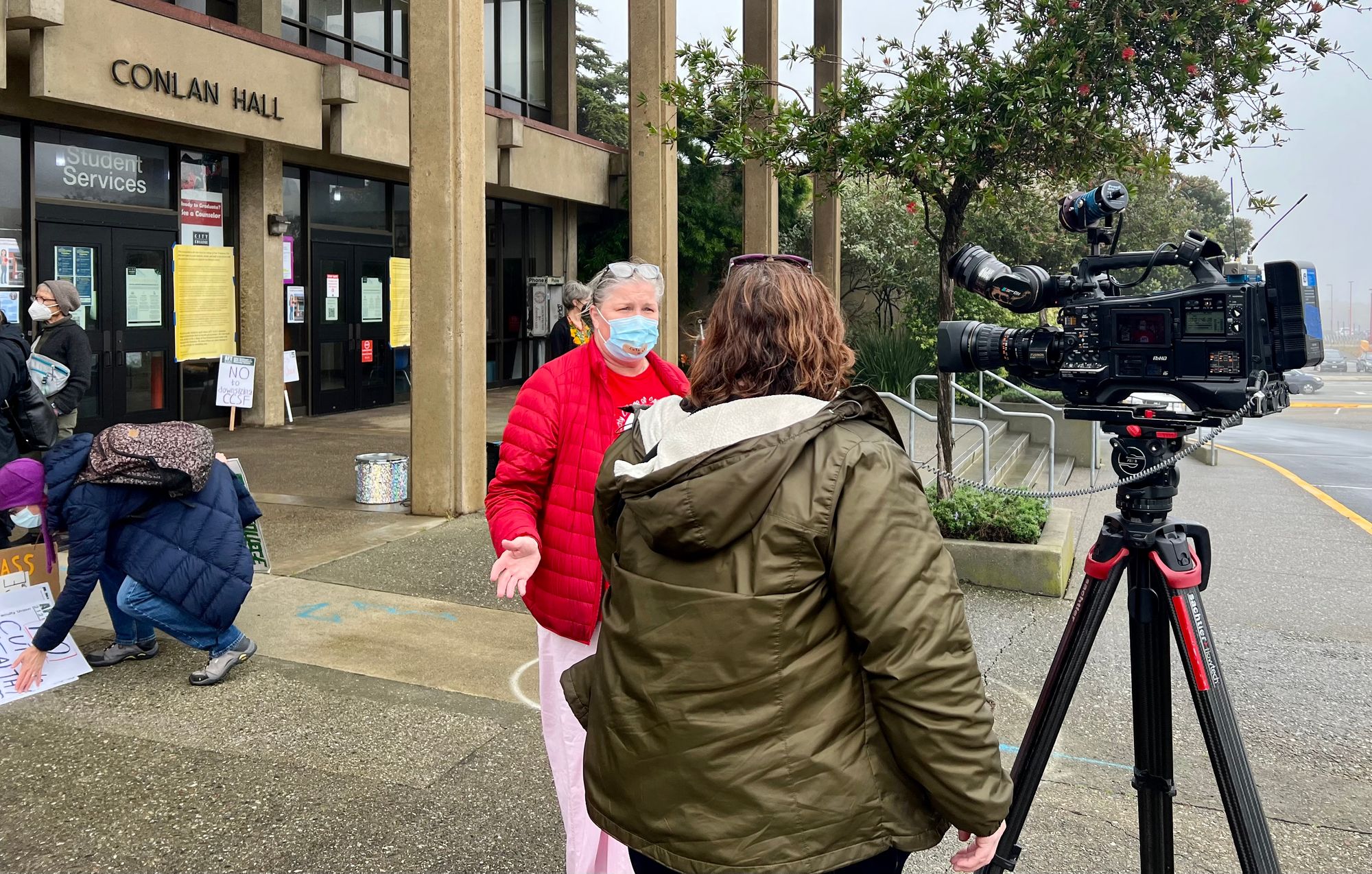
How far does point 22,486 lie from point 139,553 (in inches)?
20.1

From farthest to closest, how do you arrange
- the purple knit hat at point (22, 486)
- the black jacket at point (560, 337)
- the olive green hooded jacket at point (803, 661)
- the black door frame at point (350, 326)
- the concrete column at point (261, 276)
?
the black door frame at point (350, 326) < the concrete column at point (261, 276) < the black jacket at point (560, 337) < the purple knit hat at point (22, 486) < the olive green hooded jacket at point (803, 661)

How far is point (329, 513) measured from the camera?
8125 mm

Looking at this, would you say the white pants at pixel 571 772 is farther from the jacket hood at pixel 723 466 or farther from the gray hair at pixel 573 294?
the gray hair at pixel 573 294

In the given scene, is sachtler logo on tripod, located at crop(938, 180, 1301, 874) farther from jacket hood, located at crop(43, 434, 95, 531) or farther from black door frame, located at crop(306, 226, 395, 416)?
black door frame, located at crop(306, 226, 395, 416)

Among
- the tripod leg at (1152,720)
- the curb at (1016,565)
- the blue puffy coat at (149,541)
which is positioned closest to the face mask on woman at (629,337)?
the tripod leg at (1152,720)

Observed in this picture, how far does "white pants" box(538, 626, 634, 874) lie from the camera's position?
2.91 meters

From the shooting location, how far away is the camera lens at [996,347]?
3.00 metres

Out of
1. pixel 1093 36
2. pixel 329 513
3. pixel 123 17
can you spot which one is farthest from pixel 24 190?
pixel 1093 36

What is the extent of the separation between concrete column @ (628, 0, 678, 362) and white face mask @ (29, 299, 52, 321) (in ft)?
18.2

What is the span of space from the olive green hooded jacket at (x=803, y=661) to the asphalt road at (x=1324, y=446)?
901cm

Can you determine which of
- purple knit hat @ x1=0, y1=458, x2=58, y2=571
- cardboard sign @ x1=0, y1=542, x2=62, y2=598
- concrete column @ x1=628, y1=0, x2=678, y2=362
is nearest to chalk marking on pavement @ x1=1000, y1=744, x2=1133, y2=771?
purple knit hat @ x1=0, y1=458, x2=58, y2=571

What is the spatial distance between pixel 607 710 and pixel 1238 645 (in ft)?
15.2

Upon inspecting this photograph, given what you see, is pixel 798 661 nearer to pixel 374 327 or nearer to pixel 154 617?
pixel 154 617

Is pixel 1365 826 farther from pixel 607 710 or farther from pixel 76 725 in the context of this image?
pixel 76 725
